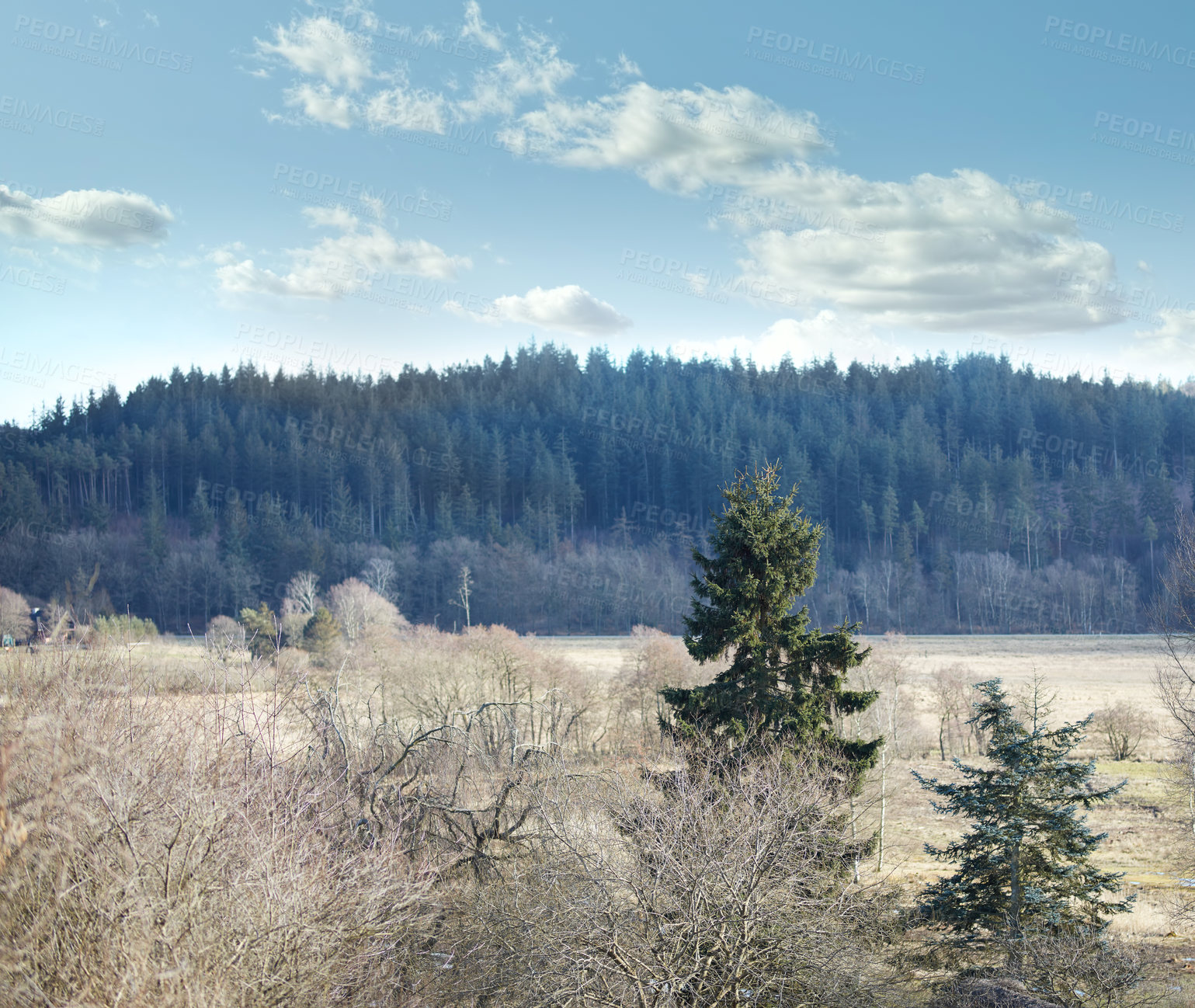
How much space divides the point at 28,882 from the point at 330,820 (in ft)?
17.4

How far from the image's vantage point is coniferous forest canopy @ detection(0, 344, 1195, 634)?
8788cm

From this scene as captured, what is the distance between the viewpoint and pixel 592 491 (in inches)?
4400

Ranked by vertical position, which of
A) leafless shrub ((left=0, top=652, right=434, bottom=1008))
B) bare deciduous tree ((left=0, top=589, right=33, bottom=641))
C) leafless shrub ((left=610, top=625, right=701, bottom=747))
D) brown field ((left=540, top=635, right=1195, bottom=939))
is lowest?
brown field ((left=540, top=635, right=1195, bottom=939))

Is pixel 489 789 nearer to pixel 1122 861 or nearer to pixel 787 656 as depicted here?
pixel 787 656

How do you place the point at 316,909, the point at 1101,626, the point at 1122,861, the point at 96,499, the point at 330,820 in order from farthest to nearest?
the point at 96,499
the point at 1101,626
the point at 1122,861
the point at 330,820
the point at 316,909

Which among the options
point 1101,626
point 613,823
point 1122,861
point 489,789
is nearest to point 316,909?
point 613,823

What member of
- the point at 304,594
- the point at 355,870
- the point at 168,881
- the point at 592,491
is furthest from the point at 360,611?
the point at 168,881

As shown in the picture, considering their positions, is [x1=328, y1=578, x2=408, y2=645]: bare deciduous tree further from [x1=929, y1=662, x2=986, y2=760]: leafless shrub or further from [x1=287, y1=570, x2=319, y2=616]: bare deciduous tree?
[x1=929, y1=662, x2=986, y2=760]: leafless shrub

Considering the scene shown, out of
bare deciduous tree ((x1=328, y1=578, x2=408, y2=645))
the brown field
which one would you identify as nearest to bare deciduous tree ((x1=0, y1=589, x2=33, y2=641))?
bare deciduous tree ((x1=328, y1=578, x2=408, y2=645))

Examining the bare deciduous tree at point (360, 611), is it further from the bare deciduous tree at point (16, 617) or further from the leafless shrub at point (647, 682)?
the bare deciduous tree at point (16, 617)

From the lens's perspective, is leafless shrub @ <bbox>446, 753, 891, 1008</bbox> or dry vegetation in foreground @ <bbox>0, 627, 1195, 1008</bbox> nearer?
dry vegetation in foreground @ <bbox>0, 627, 1195, 1008</bbox>

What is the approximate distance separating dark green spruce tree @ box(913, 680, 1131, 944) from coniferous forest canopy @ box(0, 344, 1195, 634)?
5557 cm

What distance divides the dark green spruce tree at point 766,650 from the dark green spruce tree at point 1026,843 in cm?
234

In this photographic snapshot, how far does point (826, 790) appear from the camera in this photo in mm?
16312
